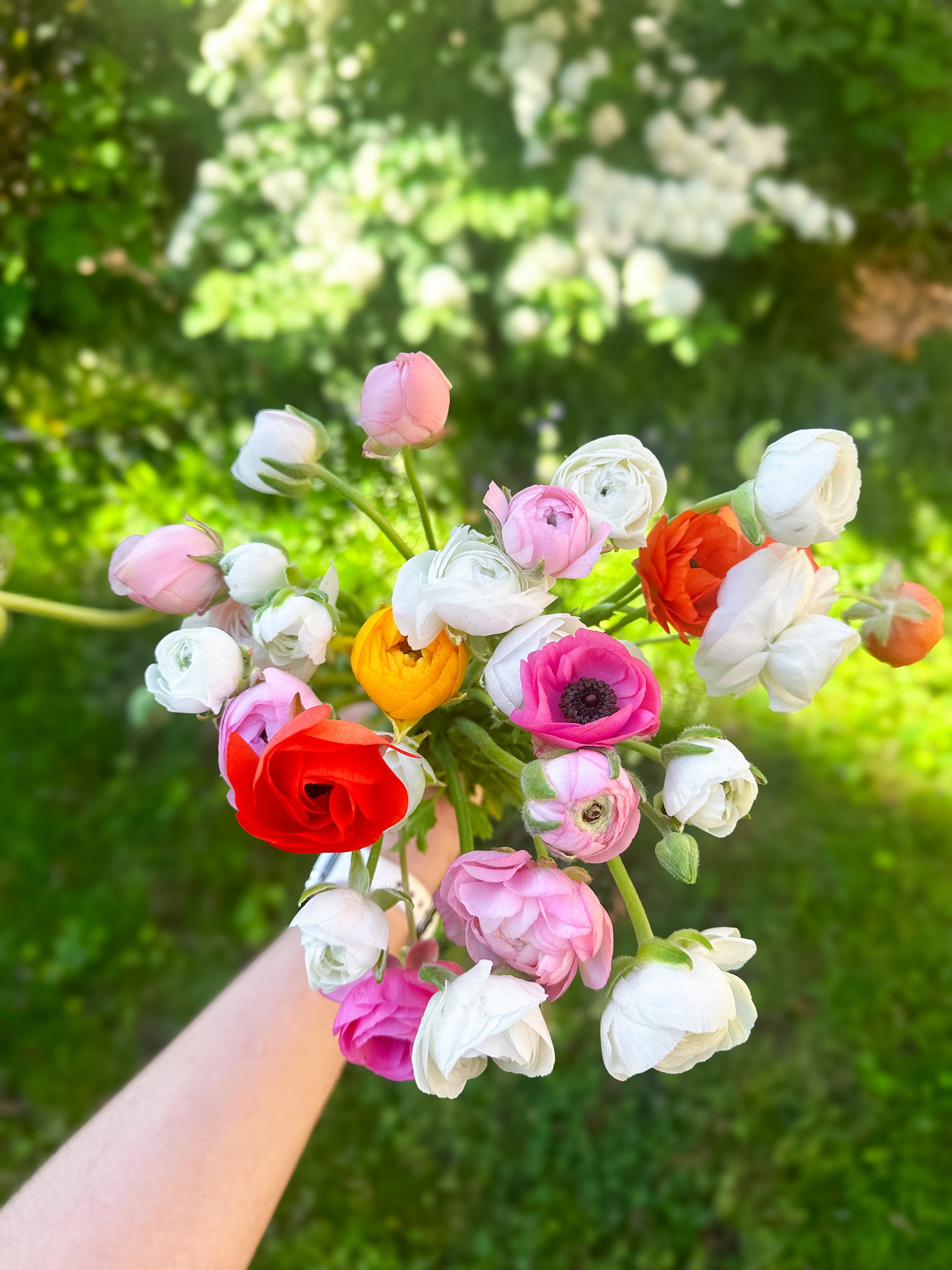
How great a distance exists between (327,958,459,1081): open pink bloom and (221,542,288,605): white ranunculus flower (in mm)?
270

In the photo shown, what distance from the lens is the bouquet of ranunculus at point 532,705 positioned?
513 mm

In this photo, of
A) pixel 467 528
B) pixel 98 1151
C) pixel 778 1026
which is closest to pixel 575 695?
pixel 467 528

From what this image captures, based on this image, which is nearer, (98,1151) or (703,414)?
(98,1151)

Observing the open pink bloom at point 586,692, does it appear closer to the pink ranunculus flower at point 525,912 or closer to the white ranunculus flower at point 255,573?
the pink ranunculus flower at point 525,912

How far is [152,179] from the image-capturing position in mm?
1741

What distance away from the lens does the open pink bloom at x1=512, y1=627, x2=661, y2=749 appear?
508mm

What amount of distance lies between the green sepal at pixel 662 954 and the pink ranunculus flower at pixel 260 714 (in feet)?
0.88

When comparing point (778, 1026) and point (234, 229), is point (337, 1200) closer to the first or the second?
point (778, 1026)

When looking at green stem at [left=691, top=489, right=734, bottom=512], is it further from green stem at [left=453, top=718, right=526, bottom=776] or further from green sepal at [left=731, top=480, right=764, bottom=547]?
green stem at [left=453, top=718, right=526, bottom=776]

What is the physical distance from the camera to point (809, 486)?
0.54m

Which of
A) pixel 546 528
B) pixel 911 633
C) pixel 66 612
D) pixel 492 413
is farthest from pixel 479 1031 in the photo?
pixel 492 413

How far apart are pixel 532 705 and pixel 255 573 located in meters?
0.23

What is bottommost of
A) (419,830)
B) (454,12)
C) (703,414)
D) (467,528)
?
(703,414)

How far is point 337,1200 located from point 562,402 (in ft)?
5.53
